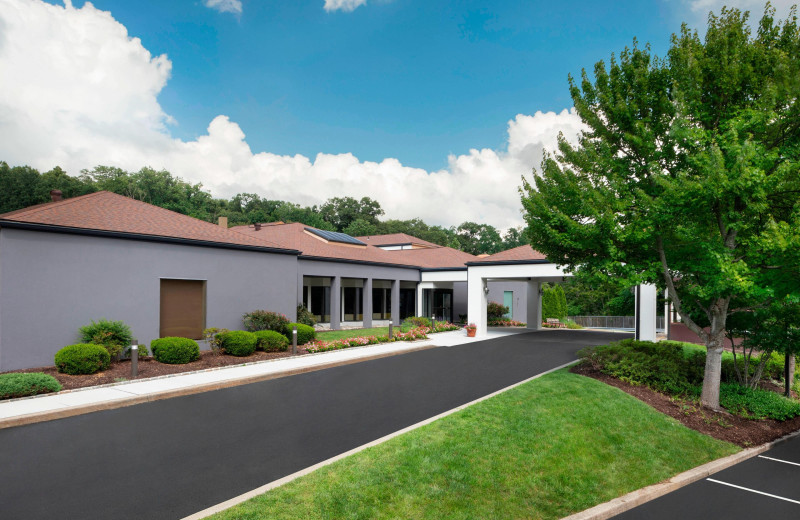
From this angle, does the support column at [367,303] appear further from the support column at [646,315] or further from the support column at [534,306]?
the support column at [646,315]

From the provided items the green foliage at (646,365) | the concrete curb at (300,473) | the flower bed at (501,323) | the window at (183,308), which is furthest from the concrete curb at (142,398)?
the flower bed at (501,323)

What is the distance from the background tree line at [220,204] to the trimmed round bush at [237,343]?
28477 mm

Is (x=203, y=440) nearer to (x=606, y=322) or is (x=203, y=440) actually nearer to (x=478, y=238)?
(x=606, y=322)

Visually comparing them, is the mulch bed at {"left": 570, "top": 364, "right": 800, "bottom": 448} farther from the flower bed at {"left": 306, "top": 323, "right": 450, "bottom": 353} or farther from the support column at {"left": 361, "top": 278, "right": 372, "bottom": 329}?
the support column at {"left": 361, "top": 278, "right": 372, "bottom": 329}

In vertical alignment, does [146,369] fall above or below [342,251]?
below

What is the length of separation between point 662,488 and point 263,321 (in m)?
14.0

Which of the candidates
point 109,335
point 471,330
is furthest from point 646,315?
point 109,335

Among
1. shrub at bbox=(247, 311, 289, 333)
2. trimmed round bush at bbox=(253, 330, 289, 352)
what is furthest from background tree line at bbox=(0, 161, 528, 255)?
trimmed round bush at bbox=(253, 330, 289, 352)

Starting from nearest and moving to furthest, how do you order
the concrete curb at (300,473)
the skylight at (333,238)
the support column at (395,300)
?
the concrete curb at (300,473)
the support column at (395,300)
the skylight at (333,238)

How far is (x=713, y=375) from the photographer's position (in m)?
9.93

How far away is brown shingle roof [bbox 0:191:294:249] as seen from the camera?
1275cm

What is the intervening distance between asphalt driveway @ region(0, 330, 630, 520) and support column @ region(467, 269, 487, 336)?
10.4 meters

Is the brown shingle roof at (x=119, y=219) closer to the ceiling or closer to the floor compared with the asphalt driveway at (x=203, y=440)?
closer to the ceiling

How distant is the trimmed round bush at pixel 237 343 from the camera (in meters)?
14.2
